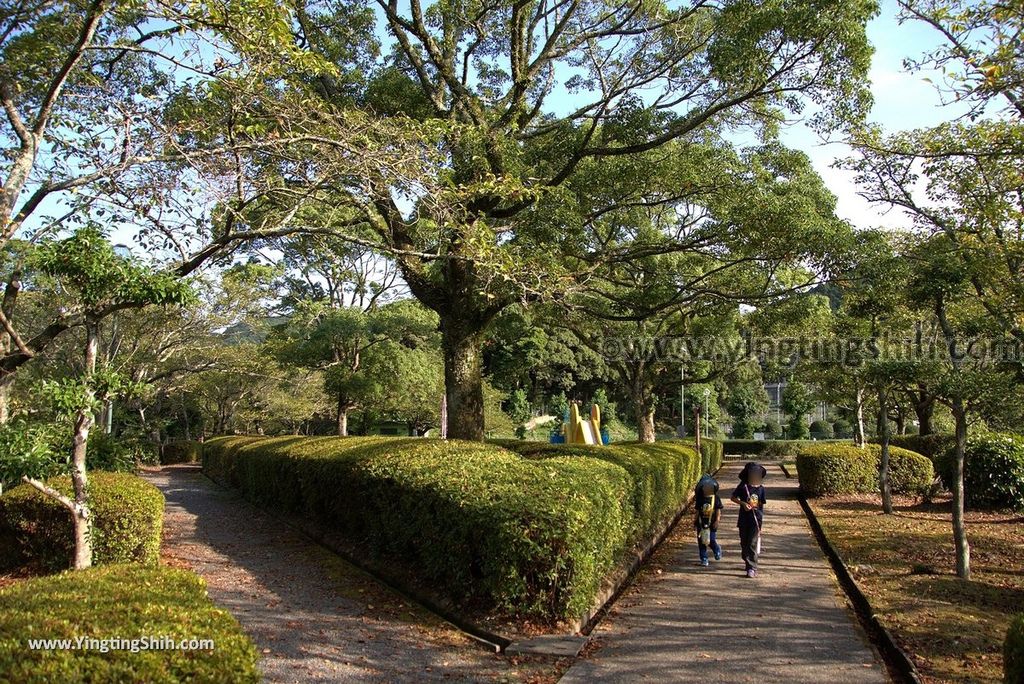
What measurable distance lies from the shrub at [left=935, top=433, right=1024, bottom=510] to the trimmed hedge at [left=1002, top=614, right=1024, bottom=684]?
1157 cm

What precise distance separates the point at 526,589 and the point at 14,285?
17.6 feet

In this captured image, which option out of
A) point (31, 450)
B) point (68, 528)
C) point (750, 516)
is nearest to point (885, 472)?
point (750, 516)

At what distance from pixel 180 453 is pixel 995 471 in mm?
34571

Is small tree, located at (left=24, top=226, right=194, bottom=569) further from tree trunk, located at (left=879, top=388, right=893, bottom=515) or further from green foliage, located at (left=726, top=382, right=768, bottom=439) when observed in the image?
green foliage, located at (left=726, top=382, right=768, bottom=439)

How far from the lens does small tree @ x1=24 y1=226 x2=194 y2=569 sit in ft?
18.5

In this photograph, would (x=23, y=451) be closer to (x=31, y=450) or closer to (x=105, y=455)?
(x=31, y=450)

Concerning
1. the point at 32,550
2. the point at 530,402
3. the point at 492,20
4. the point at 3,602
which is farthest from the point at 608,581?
the point at 530,402

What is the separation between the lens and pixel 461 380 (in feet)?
39.5

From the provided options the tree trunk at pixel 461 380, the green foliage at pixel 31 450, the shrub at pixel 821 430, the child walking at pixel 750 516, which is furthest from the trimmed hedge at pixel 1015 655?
the shrub at pixel 821 430

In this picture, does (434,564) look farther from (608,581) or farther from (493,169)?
(493,169)

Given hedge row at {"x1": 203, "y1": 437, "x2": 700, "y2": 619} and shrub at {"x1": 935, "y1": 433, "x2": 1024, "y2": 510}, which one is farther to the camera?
shrub at {"x1": 935, "y1": 433, "x2": 1024, "y2": 510}

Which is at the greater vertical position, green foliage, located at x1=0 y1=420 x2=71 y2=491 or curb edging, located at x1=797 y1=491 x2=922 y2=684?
green foliage, located at x1=0 y1=420 x2=71 y2=491

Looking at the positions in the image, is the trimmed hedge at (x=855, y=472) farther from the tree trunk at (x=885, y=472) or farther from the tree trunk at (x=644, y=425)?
the tree trunk at (x=644, y=425)

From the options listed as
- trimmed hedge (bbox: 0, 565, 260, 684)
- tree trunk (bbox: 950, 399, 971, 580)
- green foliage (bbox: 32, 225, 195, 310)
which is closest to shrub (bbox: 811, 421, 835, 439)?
tree trunk (bbox: 950, 399, 971, 580)
